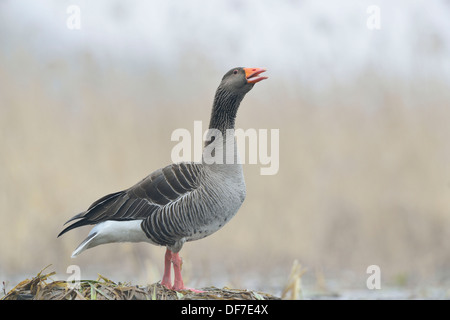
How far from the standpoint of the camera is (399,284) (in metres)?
7.19

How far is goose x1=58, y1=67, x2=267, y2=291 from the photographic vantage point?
3.52m

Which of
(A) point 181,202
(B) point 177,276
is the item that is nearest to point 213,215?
(A) point 181,202

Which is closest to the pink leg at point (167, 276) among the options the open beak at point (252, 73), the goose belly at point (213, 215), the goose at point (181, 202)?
the goose at point (181, 202)

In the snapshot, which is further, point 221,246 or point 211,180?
point 221,246

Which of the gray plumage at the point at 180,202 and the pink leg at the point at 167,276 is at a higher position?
the gray plumage at the point at 180,202

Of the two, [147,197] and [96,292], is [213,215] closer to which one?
[147,197]

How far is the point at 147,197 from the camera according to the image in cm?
373

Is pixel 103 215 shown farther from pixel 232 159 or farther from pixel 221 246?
pixel 221 246

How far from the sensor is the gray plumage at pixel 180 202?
11.6ft

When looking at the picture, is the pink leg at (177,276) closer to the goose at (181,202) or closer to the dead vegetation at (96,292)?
the goose at (181,202)

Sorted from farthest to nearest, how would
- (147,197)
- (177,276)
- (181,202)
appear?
(147,197)
(181,202)
(177,276)

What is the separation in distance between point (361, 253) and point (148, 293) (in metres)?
Answer: 5.31
